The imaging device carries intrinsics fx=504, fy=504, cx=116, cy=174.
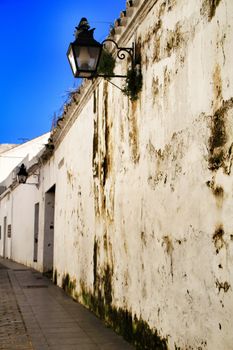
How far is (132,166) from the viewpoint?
19.2 ft

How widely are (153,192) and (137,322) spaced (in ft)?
4.89

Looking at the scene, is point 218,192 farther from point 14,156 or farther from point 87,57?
point 14,156

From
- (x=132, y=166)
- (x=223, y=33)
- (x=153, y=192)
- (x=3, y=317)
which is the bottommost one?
(x=3, y=317)

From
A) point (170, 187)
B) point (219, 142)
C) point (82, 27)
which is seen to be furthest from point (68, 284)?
point (219, 142)

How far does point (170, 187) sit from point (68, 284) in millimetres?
6185

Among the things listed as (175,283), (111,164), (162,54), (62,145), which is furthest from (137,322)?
(62,145)

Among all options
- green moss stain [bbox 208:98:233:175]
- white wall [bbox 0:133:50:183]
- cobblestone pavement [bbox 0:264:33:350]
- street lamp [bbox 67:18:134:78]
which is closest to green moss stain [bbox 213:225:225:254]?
green moss stain [bbox 208:98:233:175]

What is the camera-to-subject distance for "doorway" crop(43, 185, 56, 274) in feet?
47.4

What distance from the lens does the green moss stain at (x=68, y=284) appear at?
9673 mm

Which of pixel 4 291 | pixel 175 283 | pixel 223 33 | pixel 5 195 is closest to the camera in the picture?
pixel 223 33

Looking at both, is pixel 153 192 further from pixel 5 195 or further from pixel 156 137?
pixel 5 195

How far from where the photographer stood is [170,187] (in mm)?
4590

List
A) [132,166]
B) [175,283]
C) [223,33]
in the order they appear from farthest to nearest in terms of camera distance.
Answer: [132,166] < [175,283] < [223,33]

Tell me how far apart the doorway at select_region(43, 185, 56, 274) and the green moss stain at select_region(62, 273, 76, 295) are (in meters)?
3.62
